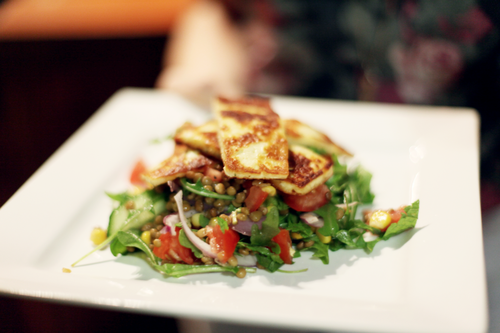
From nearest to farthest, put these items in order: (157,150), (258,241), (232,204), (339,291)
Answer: (339,291)
(258,241)
(232,204)
(157,150)

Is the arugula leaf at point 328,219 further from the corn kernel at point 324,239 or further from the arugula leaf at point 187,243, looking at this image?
the arugula leaf at point 187,243

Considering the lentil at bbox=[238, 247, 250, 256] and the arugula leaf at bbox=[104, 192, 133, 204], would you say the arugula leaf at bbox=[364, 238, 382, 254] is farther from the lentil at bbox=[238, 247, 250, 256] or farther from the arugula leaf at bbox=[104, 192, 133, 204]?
the arugula leaf at bbox=[104, 192, 133, 204]

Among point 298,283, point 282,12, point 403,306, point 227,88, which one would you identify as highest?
point 282,12

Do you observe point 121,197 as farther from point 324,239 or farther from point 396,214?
point 396,214

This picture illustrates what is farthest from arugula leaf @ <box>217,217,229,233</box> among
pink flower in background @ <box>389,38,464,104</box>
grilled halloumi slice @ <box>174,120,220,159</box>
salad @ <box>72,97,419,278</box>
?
pink flower in background @ <box>389,38,464,104</box>

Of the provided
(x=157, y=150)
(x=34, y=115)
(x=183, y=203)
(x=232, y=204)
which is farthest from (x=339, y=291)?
(x=34, y=115)

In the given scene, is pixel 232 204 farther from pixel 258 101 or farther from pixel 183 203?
pixel 258 101

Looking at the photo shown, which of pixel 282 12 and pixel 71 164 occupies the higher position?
pixel 282 12
